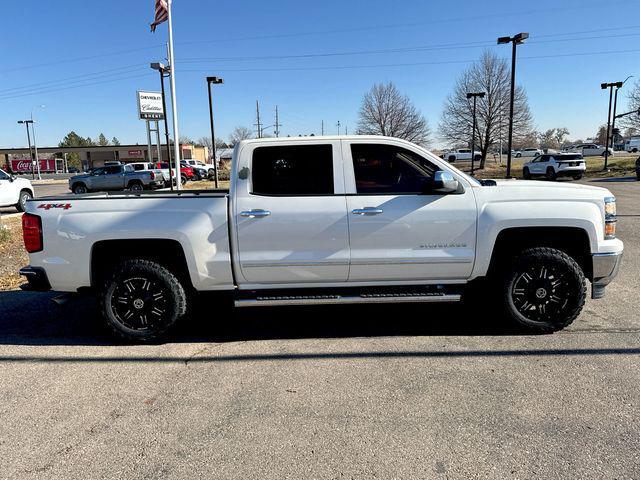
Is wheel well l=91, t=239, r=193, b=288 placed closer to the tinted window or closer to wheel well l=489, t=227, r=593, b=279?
the tinted window

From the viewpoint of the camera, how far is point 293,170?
4496mm

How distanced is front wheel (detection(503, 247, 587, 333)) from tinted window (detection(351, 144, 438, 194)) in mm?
1216

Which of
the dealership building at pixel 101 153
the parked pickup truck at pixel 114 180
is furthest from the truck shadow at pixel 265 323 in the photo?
the dealership building at pixel 101 153

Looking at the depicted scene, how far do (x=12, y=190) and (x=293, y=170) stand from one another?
14278mm

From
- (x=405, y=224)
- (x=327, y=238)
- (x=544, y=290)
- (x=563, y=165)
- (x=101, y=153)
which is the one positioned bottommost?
(x=544, y=290)

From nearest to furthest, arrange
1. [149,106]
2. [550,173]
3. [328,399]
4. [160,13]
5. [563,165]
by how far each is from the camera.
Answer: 1. [328,399]
2. [160,13]
3. [563,165]
4. [550,173]
5. [149,106]

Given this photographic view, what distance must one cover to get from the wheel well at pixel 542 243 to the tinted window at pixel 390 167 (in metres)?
0.95

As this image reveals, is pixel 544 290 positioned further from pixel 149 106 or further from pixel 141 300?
pixel 149 106

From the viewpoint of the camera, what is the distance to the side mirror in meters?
4.12

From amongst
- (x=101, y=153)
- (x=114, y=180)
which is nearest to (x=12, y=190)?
(x=114, y=180)

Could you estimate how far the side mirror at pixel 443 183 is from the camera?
162 inches

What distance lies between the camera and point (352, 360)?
405 centimetres

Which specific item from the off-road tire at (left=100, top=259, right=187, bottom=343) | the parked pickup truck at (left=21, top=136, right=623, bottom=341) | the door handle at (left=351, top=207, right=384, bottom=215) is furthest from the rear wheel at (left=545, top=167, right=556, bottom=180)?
the off-road tire at (left=100, top=259, right=187, bottom=343)

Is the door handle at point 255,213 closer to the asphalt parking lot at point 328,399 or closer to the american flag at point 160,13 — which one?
the asphalt parking lot at point 328,399
